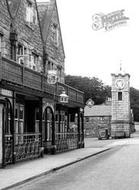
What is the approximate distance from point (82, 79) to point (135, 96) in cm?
2508

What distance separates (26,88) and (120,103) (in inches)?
2570

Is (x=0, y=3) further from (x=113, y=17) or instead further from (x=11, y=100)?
(x=113, y=17)

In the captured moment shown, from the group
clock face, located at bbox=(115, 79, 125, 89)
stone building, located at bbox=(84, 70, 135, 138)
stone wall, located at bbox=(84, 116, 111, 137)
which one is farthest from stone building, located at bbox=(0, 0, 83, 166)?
stone wall, located at bbox=(84, 116, 111, 137)

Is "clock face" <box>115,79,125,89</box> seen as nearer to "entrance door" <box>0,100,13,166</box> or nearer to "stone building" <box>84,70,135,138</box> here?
"stone building" <box>84,70,135,138</box>

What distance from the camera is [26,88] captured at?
2145cm

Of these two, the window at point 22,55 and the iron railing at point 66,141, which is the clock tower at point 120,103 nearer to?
the iron railing at point 66,141

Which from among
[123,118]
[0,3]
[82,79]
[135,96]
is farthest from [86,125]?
[0,3]

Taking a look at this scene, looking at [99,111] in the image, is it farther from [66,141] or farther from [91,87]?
[66,141]

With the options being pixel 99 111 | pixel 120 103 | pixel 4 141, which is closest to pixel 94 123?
pixel 99 111

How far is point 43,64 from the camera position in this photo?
31.0 m

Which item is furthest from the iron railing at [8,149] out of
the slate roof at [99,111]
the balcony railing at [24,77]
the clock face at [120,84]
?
the slate roof at [99,111]

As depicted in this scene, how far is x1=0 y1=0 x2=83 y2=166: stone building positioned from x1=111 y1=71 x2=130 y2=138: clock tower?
4939 centimetres

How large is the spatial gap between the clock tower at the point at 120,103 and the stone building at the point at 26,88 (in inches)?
1945

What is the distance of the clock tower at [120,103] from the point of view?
8338 centimetres
